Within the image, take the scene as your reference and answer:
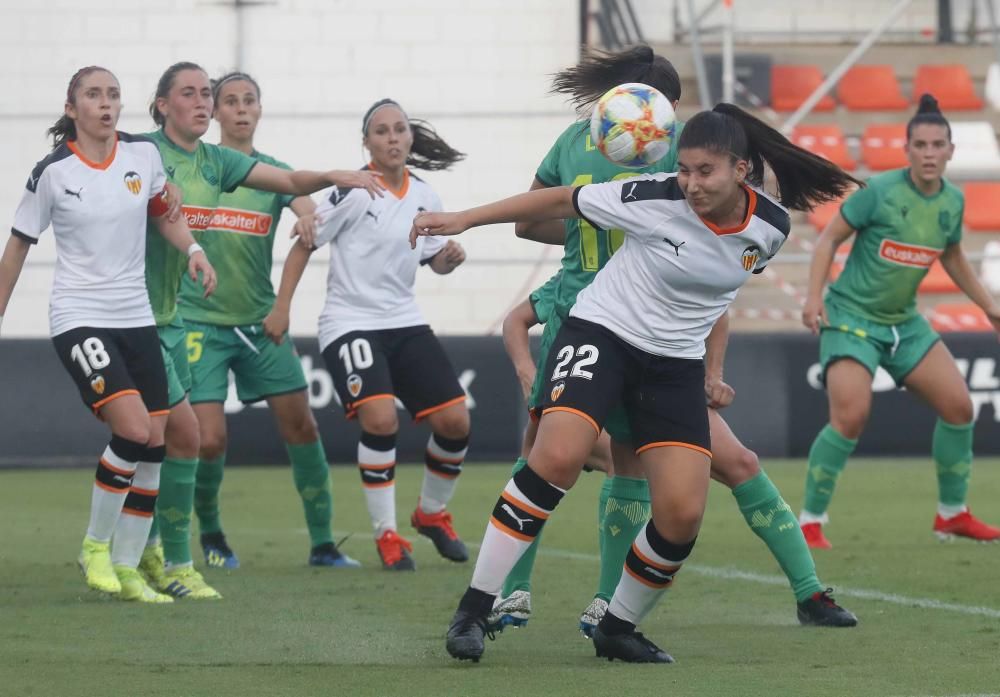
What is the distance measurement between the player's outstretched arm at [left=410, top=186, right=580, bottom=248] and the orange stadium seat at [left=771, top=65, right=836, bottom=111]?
1401cm

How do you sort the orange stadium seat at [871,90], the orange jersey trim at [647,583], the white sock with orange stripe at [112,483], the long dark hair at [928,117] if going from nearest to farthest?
the orange jersey trim at [647,583] < the white sock with orange stripe at [112,483] < the long dark hair at [928,117] < the orange stadium seat at [871,90]

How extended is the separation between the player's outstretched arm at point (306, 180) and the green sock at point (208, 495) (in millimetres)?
1686

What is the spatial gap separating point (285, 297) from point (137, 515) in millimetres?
1607

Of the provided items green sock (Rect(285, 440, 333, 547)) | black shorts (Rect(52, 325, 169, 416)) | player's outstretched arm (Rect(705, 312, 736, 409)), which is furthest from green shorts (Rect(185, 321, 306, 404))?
player's outstretched arm (Rect(705, 312, 736, 409))

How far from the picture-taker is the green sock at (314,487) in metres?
8.91

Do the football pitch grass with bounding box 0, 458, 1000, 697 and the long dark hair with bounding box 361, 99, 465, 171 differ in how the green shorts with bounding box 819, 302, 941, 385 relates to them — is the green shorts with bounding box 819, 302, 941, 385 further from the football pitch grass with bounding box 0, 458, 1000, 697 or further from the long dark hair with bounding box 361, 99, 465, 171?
the long dark hair with bounding box 361, 99, 465, 171

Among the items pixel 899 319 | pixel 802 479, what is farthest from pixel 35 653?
pixel 802 479

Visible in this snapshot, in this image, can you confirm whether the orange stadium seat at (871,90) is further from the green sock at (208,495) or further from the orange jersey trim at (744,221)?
the orange jersey trim at (744,221)

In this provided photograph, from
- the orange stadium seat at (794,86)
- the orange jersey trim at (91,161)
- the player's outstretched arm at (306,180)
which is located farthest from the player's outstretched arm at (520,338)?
the orange stadium seat at (794,86)

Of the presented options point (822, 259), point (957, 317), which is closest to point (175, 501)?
point (822, 259)

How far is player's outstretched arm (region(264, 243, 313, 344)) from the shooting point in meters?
8.65

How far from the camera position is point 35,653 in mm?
5793

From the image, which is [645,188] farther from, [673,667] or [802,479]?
[802,479]

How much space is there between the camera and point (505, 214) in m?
5.55
